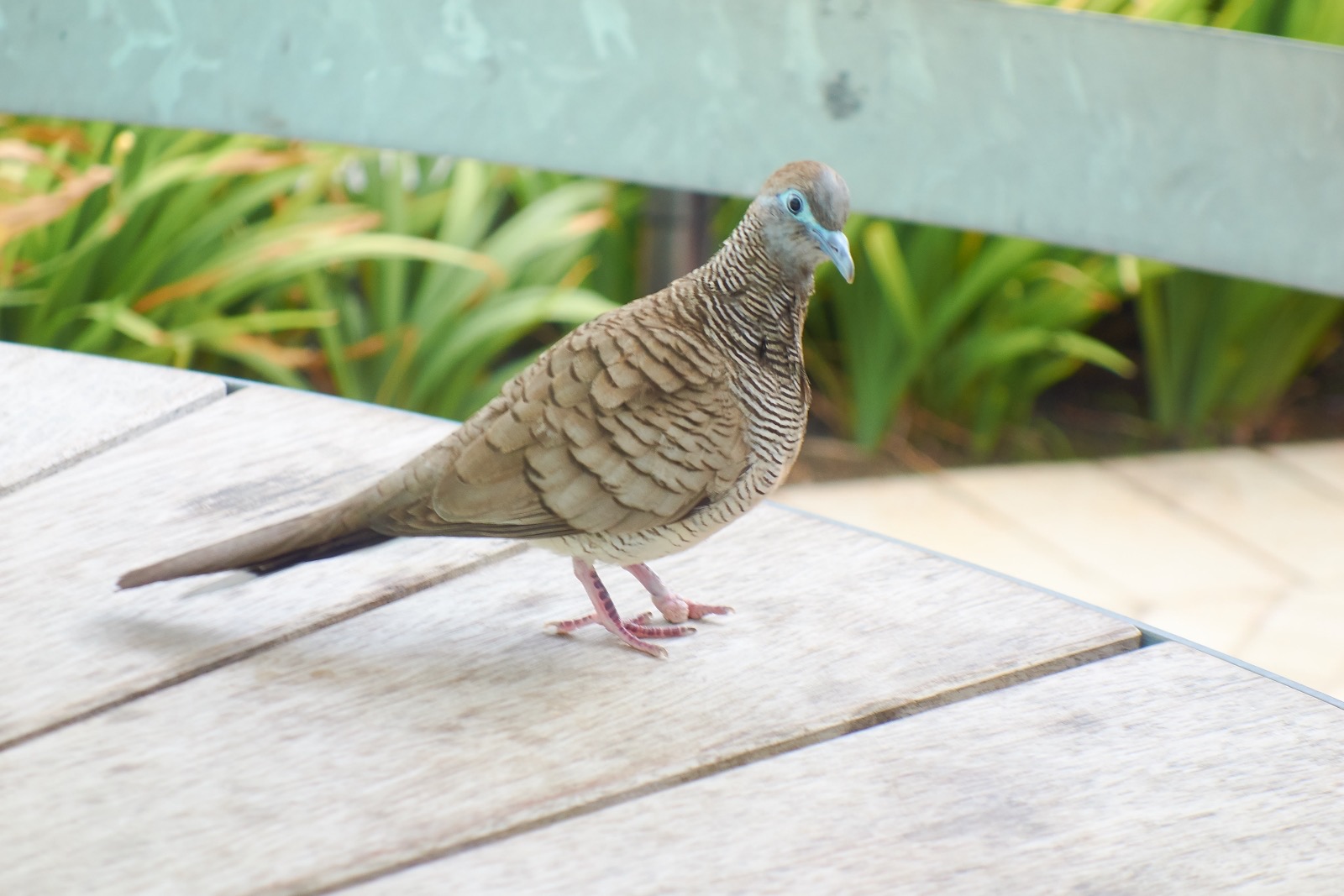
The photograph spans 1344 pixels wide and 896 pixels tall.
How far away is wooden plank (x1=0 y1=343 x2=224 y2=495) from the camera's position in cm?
146

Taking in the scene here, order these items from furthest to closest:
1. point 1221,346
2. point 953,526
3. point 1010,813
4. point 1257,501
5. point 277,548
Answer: point 1221,346
point 1257,501
point 953,526
point 277,548
point 1010,813

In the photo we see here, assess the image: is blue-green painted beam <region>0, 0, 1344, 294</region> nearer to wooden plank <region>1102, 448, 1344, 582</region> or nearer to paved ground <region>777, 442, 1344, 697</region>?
paved ground <region>777, 442, 1344, 697</region>

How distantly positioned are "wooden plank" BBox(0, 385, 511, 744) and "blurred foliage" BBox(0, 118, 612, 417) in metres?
1.38

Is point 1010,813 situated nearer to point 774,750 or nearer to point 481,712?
point 774,750

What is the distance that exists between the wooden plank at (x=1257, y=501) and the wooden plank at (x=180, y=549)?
8.31ft

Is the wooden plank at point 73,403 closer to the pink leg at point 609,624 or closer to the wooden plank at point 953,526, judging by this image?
the pink leg at point 609,624

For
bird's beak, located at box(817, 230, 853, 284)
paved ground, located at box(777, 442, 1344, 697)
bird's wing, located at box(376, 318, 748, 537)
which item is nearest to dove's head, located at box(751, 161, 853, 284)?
bird's beak, located at box(817, 230, 853, 284)

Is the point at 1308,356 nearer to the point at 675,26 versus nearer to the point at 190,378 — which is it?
the point at 675,26

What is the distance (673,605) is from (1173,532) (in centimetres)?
258

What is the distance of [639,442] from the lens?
4.05ft

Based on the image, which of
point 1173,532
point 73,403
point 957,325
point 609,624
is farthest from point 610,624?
point 957,325

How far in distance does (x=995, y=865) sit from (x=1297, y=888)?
19 centimetres

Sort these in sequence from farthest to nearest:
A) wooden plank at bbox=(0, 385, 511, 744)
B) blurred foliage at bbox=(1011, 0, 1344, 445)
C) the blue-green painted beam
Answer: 1. blurred foliage at bbox=(1011, 0, 1344, 445)
2. the blue-green painted beam
3. wooden plank at bbox=(0, 385, 511, 744)

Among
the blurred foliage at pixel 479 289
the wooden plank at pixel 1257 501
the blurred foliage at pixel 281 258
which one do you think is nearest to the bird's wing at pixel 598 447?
the blurred foliage at pixel 479 289
